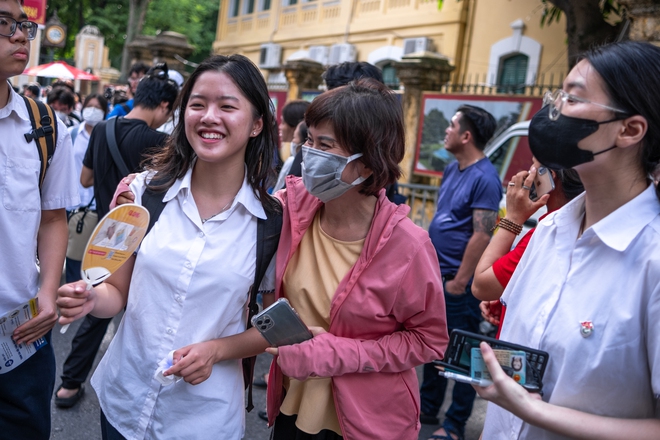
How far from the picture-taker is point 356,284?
214 cm

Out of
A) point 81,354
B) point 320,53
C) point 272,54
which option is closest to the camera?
point 81,354

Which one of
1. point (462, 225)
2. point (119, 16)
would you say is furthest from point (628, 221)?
point (119, 16)

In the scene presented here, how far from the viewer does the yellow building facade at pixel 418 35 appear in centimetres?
1372

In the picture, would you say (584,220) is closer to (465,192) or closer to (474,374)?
(474,374)

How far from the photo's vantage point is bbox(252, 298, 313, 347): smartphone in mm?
1997

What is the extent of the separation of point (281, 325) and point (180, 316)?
0.36 meters

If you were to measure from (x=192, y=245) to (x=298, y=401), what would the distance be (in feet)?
2.39

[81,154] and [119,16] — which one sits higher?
[119,16]

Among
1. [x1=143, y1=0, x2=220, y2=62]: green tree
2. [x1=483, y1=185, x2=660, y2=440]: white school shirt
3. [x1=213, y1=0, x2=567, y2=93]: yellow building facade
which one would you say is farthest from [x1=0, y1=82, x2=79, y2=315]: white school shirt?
[x1=143, y1=0, x2=220, y2=62]: green tree

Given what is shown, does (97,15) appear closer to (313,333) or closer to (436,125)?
(436,125)

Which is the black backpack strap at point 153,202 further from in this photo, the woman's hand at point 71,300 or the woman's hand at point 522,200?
the woman's hand at point 522,200

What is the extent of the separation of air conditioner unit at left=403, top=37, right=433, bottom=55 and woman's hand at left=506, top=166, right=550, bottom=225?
13.7 m

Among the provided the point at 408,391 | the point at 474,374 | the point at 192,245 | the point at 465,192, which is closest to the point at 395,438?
the point at 408,391

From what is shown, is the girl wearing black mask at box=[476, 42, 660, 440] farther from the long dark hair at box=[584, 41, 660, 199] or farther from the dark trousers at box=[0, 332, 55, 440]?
the dark trousers at box=[0, 332, 55, 440]
